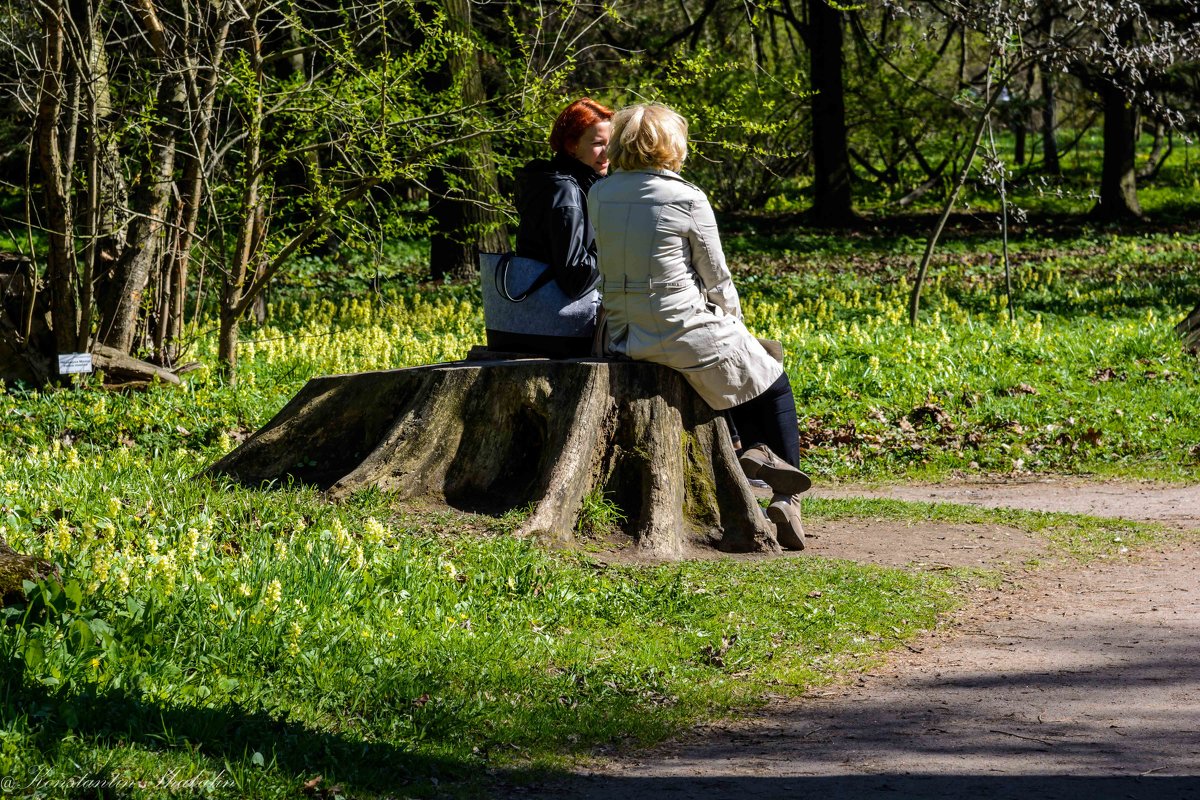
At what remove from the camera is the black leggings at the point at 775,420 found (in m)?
6.02

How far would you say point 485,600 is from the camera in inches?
184

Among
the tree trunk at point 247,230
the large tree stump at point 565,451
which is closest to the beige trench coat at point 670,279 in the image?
the large tree stump at point 565,451

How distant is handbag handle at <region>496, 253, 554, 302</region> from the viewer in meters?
6.14

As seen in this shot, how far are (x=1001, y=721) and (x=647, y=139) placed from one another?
113 inches

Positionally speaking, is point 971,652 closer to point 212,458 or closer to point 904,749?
point 904,749

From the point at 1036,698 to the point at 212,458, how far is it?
5.56 metres

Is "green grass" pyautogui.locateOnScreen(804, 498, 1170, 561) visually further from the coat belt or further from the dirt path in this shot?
the coat belt

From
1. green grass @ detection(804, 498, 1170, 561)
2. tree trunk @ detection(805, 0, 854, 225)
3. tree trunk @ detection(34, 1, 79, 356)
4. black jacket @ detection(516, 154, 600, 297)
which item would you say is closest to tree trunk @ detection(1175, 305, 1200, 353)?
green grass @ detection(804, 498, 1170, 561)

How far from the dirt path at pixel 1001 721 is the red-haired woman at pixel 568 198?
80.9 inches

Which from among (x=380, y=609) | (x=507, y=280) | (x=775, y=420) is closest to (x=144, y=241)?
(x=507, y=280)

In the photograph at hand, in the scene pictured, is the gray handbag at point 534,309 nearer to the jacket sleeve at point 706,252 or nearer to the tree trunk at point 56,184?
the jacket sleeve at point 706,252

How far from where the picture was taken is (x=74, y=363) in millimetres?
9305

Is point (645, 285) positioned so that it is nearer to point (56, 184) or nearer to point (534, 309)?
point (534, 309)

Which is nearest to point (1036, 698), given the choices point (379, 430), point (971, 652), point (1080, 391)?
point (971, 652)
